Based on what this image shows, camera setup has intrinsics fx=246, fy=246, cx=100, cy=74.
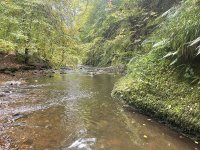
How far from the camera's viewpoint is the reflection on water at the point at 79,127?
510cm

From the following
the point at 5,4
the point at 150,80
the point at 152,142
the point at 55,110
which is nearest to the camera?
the point at 152,142

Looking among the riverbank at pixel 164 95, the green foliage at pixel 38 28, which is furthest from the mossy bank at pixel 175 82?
the green foliage at pixel 38 28

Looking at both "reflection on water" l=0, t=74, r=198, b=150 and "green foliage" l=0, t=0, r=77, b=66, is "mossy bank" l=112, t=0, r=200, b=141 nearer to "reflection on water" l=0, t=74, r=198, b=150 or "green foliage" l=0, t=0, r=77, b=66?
"reflection on water" l=0, t=74, r=198, b=150

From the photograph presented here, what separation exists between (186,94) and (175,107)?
485 mm

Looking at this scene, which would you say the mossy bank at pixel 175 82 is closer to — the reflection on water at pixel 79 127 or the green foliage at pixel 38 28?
the reflection on water at pixel 79 127

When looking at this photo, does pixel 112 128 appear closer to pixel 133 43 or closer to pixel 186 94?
pixel 186 94

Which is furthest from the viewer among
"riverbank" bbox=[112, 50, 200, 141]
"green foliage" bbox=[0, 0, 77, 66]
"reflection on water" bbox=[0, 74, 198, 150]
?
"green foliage" bbox=[0, 0, 77, 66]

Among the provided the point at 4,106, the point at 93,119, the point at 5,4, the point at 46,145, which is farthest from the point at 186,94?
the point at 5,4

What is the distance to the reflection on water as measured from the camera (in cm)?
510

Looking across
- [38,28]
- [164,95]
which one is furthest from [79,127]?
[38,28]

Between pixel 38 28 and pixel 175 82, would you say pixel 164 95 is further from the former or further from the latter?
pixel 38 28

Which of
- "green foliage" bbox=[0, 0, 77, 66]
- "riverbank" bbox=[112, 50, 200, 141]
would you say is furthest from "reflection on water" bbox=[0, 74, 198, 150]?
"green foliage" bbox=[0, 0, 77, 66]

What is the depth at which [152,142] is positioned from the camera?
534 cm

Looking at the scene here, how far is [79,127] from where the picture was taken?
616 cm
